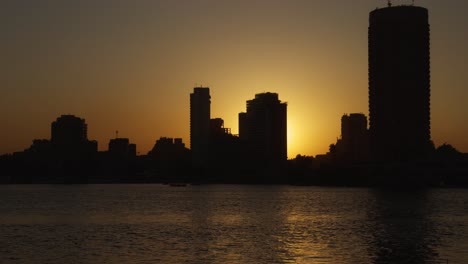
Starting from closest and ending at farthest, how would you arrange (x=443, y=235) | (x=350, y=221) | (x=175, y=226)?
(x=443, y=235)
(x=175, y=226)
(x=350, y=221)

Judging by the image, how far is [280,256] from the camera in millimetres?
68250

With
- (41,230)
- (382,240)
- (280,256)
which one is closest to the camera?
(280,256)

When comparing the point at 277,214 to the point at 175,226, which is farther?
the point at 277,214

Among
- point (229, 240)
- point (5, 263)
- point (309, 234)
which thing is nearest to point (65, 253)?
point (5, 263)

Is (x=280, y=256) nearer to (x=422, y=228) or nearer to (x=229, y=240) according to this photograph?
(x=229, y=240)

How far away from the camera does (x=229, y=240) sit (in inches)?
3246

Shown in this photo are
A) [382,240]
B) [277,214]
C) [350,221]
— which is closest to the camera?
[382,240]

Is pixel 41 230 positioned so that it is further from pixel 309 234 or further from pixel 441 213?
pixel 441 213

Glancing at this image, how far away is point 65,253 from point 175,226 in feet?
110

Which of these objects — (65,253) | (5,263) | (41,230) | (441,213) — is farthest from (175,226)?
(441,213)

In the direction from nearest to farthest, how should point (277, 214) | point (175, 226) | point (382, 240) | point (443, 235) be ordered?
1. point (382, 240)
2. point (443, 235)
3. point (175, 226)
4. point (277, 214)

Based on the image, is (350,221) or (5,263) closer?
(5,263)

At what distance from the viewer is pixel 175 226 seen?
103 m

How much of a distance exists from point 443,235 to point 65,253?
42.8 m
